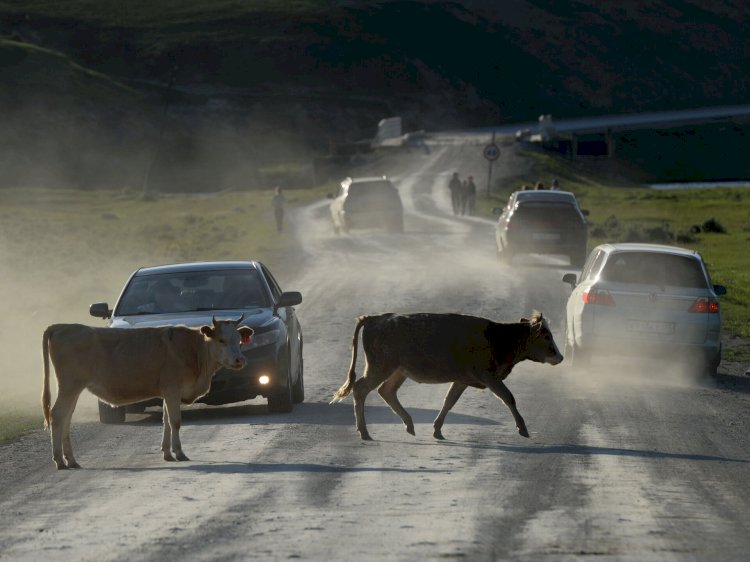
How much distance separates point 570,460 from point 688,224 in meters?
50.8

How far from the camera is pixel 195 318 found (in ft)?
55.0

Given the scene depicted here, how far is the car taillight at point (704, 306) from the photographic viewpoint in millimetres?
20578

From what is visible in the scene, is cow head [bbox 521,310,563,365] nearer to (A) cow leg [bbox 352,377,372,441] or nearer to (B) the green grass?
(A) cow leg [bbox 352,377,372,441]

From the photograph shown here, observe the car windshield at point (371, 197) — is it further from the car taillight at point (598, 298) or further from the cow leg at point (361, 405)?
the cow leg at point (361, 405)

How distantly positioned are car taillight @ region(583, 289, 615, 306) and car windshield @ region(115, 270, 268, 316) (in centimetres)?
488

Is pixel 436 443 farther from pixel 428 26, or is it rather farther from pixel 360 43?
pixel 428 26

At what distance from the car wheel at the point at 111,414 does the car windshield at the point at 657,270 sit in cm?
705

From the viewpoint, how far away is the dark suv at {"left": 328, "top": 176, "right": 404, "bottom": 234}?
166 feet

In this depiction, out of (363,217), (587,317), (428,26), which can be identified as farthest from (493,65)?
(587,317)

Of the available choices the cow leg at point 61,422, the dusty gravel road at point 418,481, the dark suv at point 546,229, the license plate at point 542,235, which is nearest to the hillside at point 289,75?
the dark suv at point 546,229

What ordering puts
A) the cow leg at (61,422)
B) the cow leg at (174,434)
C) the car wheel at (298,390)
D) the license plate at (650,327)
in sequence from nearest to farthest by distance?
1. the cow leg at (61,422)
2. the cow leg at (174,434)
3. the car wheel at (298,390)
4. the license plate at (650,327)

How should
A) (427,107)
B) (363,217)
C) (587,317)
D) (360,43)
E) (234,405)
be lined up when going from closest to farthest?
1. (234,405)
2. (587,317)
3. (363,217)
4. (427,107)
5. (360,43)

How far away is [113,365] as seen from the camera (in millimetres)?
14156

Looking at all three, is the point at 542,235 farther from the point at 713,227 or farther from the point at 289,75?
the point at 289,75
